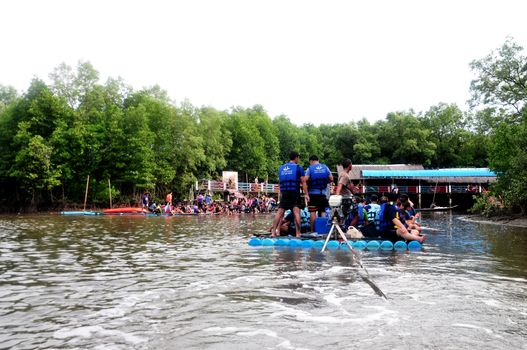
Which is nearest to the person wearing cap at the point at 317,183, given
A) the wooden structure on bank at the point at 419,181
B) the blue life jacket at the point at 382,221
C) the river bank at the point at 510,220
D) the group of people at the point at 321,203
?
the group of people at the point at 321,203

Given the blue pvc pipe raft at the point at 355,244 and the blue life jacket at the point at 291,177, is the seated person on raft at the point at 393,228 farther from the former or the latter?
the blue life jacket at the point at 291,177

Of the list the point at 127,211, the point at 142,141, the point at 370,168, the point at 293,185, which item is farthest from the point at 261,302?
the point at 370,168

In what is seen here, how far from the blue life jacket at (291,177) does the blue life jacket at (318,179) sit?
0.30 m

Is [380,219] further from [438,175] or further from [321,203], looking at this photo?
[438,175]

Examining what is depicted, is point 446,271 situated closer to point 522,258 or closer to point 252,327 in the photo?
point 522,258

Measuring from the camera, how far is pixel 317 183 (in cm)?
1089

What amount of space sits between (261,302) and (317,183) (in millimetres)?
6054

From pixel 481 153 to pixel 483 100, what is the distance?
2827 centimetres

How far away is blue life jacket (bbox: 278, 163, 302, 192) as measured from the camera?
10.7 m

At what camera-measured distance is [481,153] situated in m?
63.2

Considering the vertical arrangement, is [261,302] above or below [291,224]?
below

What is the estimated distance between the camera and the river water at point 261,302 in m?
3.84

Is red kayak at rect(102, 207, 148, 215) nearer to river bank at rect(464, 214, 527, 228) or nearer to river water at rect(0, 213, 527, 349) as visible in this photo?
river bank at rect(464, 214, 527, 228)

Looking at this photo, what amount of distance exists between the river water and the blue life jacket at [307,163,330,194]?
2.21 m
